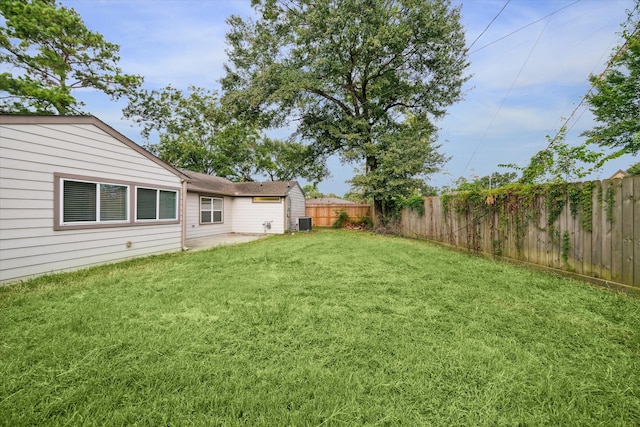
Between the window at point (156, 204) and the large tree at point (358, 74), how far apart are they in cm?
719

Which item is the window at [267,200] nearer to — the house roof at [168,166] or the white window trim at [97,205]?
the house roof at [168,166]

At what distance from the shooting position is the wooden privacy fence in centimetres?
1753

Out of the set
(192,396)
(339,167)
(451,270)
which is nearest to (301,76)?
(339,167)

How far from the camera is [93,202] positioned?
219 inches

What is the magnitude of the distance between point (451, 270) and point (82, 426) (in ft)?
17.1

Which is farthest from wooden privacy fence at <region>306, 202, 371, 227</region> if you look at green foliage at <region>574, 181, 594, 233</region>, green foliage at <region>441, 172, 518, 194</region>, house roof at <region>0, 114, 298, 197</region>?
green foliage at <region>574, 181, 594, 233</region>

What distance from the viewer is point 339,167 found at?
49.5ft

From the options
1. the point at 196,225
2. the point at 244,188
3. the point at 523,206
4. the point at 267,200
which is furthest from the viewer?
the point at 244,188

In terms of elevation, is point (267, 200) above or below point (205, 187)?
below

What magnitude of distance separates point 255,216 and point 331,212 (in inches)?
253

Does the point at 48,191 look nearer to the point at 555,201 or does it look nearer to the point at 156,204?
the point at 156,204

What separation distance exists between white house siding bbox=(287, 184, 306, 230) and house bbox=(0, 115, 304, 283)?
7.66m

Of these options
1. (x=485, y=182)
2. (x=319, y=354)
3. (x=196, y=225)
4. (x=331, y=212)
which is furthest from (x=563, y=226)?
(x=331, y=212)

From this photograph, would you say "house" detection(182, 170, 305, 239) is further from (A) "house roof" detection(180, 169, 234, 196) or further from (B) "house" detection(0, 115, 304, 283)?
(B) "house" detection(0, 115, 304, 283)
